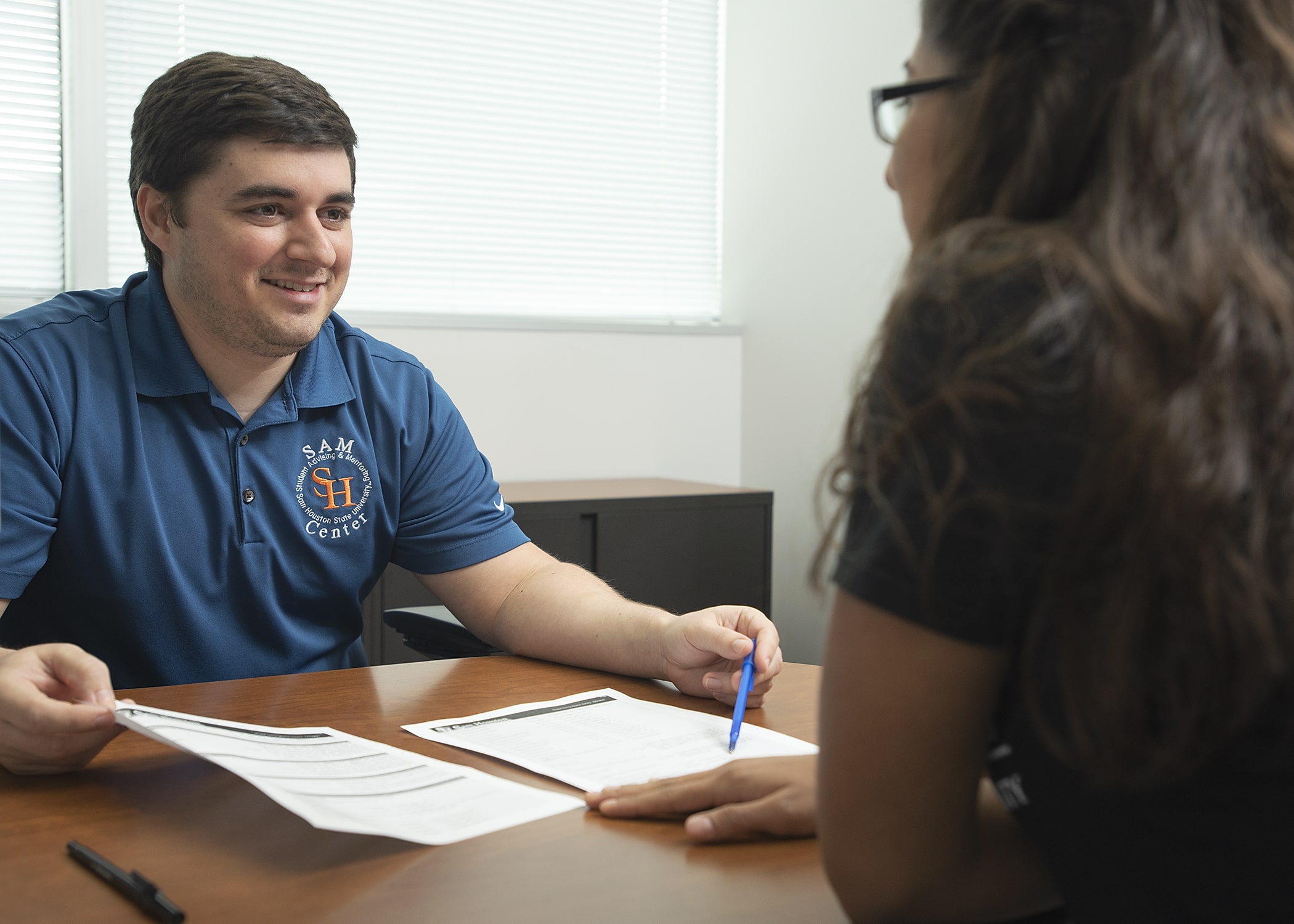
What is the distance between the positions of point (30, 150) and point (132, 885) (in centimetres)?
279

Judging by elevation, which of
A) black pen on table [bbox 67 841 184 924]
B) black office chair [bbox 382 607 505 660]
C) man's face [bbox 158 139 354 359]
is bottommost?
black office chair [bbox 382 607 505 660]

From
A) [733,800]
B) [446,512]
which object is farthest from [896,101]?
[446,512]

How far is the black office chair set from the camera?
155 centimetres

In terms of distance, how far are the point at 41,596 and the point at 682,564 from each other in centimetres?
195

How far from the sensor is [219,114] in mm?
1509

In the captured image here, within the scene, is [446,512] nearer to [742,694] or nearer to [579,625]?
[579,625]

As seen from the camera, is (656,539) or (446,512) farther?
(656,539)

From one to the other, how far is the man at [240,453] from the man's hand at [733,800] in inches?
15.3

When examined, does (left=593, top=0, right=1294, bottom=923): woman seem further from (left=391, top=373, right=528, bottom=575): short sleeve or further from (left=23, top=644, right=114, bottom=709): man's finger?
(left=391, top=373, right=528, bottom=575): short sleeve

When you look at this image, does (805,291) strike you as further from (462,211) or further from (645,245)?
(462,211)


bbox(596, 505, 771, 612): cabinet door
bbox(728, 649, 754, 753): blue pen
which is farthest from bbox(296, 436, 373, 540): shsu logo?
bbox(596, 505, 771, 612): cabinet door

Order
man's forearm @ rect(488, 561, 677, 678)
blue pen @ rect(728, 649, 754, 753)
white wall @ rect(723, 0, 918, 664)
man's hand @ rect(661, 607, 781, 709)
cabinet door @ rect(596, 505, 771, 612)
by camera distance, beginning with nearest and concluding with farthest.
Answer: blue pen @ rect(728, 649, 754, 753) < man's hand @ rect(661, 607, 781, 709) < man's forearm @ rect(488, 561, 677, 678) < cabinet door @ rect(596, 505, 771, 612) < white wall @ rect(723, 0, 918, 664)

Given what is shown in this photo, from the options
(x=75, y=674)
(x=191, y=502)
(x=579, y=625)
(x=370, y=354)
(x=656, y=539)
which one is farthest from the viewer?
(x=656, y=539)

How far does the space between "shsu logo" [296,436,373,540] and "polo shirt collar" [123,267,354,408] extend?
71mm
